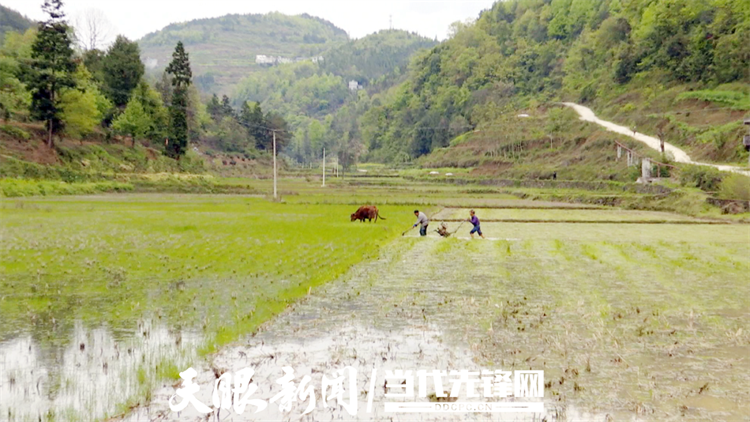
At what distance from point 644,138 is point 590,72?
143ft

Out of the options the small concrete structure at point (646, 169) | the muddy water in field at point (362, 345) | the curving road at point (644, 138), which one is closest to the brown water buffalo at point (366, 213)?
the muddy water in field at point (362, 345)

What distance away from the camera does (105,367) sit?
25.9 feet

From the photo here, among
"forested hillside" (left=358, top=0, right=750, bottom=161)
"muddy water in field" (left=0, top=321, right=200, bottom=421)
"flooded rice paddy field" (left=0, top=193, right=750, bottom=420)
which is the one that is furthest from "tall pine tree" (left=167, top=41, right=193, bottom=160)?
"muddy water in field" (left=0, top=321, right=200, bottom=421)

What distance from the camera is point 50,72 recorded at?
192 ft

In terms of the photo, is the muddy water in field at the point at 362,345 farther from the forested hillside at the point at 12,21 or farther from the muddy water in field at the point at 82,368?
the forested hillside at the point at 12,21

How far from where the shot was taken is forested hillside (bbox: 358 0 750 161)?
2603 inches

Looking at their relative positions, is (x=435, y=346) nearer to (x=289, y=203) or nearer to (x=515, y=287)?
(x=515, y=287)

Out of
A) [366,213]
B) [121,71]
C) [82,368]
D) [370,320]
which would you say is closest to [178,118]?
[121,71]

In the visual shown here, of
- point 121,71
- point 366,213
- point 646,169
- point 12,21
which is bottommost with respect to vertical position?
point 366,213

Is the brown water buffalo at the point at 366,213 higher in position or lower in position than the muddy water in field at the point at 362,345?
higher

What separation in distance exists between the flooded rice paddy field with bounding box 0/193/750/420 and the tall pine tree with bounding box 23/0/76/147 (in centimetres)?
3738

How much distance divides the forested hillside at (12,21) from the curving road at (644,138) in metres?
100

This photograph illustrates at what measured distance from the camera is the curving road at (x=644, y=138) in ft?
151

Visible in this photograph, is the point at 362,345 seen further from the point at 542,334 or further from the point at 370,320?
the point at 542,334
